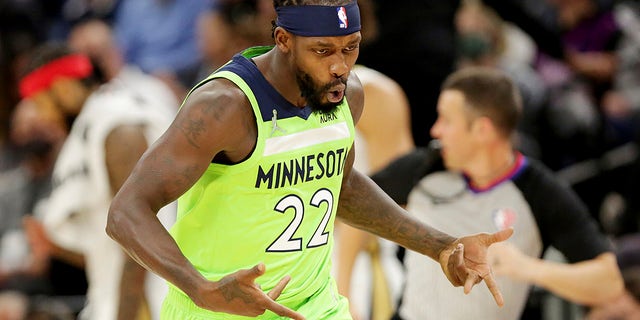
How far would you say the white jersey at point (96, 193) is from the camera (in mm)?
6027

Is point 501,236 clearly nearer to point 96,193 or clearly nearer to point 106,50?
point 96,193

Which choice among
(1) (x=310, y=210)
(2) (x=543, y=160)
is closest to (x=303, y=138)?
(1) (x=310, y=210)

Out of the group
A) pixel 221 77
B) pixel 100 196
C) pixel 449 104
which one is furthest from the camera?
pixel 100 196

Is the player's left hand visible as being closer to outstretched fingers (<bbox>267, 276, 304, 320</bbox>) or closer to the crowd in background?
outstretched fingers (<bbox>267, 276, 304, 320</bbox>)

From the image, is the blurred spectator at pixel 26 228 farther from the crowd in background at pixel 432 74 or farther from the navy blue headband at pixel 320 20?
the navy blue headband at pixel 320 20

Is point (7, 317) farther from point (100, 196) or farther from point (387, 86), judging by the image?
point (387, 86)

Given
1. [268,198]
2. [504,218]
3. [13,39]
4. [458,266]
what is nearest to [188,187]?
[268,198]

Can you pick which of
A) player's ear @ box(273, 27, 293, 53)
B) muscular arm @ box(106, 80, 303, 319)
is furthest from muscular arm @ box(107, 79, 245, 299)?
player's ear @ box(273, 27, 293, 53)

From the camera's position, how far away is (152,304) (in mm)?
6328

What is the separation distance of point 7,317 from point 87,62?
7.65ft

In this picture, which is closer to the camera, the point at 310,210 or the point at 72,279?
the point at 310,210

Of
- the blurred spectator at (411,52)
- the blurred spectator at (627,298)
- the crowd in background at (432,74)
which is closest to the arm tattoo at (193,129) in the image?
the crowd in background at (432,74)

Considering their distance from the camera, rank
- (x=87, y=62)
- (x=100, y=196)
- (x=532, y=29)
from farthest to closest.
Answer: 1. (x=532, y=29)
2. (x=87, y=62)
3. (x=100, y=196)

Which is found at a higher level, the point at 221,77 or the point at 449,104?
the point at 221,77
